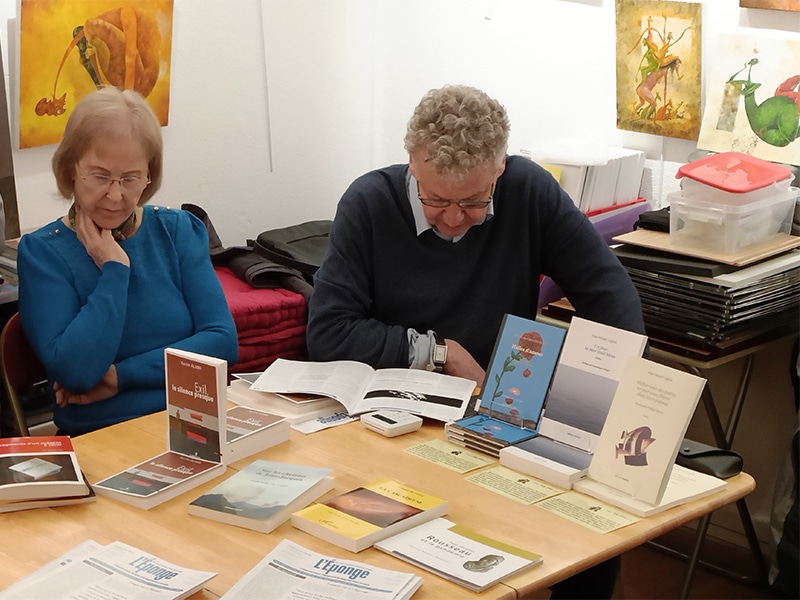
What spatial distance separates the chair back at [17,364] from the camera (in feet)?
7.70

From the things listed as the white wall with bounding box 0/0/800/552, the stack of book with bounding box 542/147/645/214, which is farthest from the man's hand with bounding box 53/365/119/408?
the stack of book with bounding box 542/147/645/214

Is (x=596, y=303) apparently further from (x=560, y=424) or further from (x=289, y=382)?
(x=289, y=382)

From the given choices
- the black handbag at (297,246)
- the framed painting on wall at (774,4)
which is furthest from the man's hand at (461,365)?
the framed painting on wall at (774,4)

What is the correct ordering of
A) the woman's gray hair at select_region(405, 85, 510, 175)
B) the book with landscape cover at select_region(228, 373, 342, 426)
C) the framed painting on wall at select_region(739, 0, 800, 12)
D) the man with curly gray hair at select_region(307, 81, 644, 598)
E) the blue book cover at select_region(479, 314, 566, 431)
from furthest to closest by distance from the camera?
the framed painting on wall at select_region(739, 0, 800, 12) < the man with curly gray hair at select_region(307, 81, 644, 598) < the woman's gray hair at select_region(405, 85, 510, 175) < the book with landscape cover at select_region(228, 373, 342, 426) < the blue book cover at select_region(479, 314, 566, 431)

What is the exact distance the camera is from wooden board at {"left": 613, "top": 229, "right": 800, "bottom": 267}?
2.71 m

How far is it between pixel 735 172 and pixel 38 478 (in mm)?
2007

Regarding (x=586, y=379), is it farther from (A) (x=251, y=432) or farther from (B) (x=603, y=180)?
(B) (x=603, y=180)

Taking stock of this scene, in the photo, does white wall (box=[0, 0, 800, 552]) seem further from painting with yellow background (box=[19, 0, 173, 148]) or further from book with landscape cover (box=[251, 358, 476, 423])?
book with landscape cover (box=[251, 358, 476, 423])

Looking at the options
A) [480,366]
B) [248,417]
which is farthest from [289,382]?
[480,366]

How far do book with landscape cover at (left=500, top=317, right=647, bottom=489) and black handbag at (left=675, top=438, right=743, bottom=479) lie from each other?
7.5 inches

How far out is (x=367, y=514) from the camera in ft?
5.41

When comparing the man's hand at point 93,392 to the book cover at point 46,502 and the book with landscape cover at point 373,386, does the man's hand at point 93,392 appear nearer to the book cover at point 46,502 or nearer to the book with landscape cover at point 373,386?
the book with landscape cover at point 373,386

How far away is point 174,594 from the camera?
1400 millimetres

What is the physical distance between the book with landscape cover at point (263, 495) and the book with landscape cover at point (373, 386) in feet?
1.07
